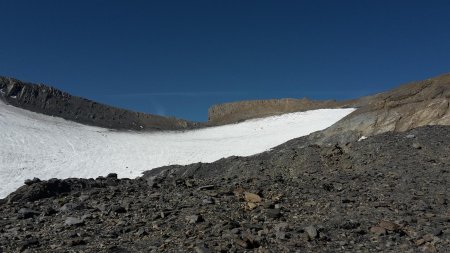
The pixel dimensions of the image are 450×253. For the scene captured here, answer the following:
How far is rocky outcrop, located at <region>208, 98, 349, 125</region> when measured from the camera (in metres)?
52.9

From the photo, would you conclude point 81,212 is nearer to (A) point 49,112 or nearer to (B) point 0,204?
(B) point 0,204

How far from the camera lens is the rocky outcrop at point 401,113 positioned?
63.8 ft

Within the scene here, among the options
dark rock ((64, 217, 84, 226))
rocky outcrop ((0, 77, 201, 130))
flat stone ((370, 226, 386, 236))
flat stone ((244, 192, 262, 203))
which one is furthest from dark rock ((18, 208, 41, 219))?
rocky outcrop ((0, 77, 201, 130))

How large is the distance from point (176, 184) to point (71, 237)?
4.68 m

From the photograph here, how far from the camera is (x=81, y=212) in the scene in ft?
33.6

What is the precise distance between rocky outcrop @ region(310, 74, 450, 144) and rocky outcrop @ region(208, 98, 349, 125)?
2735 centimetres

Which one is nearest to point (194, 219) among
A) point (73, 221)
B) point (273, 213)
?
point (273, 213)

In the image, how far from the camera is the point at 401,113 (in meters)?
20.8

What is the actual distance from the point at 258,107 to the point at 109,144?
87.6 feet

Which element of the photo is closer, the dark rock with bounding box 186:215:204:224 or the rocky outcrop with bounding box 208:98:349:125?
the dark rock with bounding box 186:215:204:224

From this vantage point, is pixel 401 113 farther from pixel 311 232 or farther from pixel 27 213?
pixel 27 213

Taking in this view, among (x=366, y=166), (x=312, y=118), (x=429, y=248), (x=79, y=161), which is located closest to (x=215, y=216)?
(x=429, y=248)

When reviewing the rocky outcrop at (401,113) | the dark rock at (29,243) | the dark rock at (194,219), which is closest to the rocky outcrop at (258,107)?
the rocky outcrop at (401,113)

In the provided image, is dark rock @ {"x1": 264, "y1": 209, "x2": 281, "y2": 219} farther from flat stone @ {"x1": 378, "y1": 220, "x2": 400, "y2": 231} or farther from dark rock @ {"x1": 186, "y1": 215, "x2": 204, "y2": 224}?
flat stone @ {"x1": 378, "y1": 220, "x2": 400, "y2": 231}
